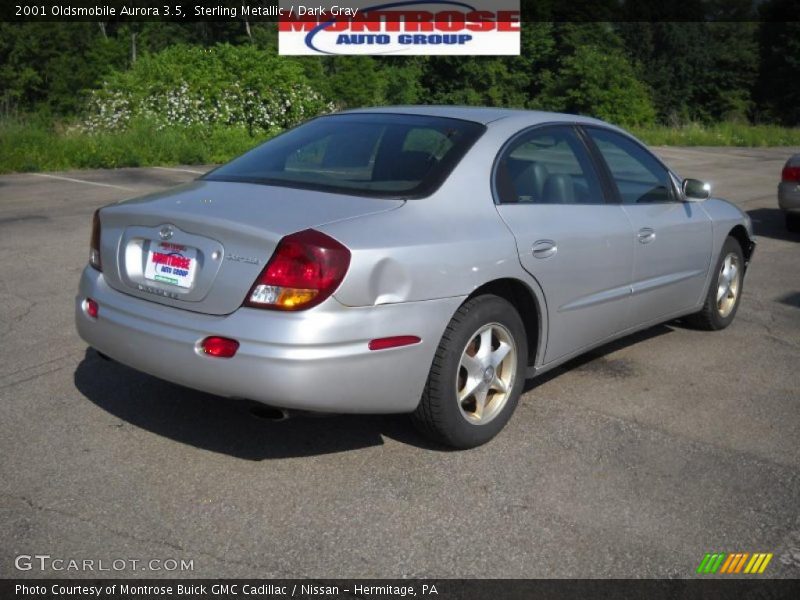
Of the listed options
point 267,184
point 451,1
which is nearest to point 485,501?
point 267,184

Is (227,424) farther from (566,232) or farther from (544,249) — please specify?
(566,232)

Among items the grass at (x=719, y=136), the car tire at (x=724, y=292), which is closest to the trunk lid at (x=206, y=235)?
the car tire at (x=724, y=292)

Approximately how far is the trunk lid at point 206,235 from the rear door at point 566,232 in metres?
0.74

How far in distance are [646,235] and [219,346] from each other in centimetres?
270

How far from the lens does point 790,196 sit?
11.0 m

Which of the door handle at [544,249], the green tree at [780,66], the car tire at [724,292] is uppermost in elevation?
the green tree at [780,66]

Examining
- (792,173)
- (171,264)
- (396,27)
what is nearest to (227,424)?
(171,264)

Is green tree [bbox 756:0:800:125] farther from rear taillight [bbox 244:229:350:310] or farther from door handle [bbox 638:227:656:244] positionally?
rear taillight [bbox 244:229:350:310]

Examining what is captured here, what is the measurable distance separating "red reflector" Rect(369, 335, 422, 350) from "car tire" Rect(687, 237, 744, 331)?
10.2ft

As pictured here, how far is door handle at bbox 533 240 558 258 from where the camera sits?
176 inches

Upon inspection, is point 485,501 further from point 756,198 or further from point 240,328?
point 756,198

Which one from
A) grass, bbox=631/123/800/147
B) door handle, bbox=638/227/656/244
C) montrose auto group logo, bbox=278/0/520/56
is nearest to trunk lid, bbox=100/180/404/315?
door handle, bbox=638/227/656/244

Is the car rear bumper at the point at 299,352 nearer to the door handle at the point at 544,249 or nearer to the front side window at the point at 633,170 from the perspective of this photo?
the door handle at the point at 544,249

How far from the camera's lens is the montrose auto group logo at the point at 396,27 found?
137 feet
